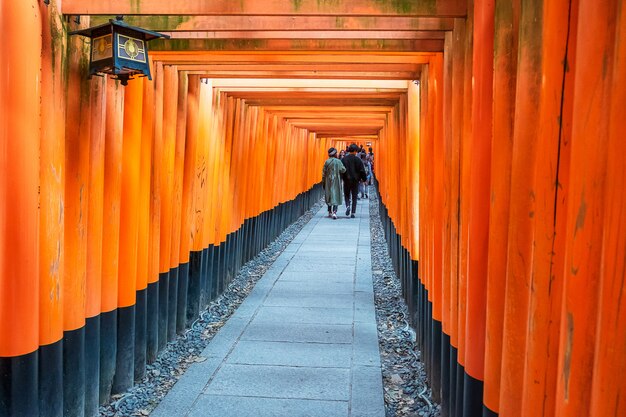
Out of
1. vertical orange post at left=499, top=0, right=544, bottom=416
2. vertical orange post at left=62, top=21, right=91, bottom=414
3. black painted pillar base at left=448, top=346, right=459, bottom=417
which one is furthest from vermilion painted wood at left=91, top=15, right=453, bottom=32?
black painted pillar base at left=448, top=346, right=459, bottom=417

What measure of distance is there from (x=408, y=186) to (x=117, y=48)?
4.03 metres

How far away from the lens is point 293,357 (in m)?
5.58

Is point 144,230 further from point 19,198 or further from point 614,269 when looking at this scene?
point 614,269

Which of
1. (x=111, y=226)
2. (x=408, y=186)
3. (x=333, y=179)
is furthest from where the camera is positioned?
(x=333, y=179)

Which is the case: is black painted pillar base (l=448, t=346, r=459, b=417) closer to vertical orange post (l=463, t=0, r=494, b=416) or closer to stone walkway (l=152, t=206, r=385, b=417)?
vertical orange post (l=463, t=0, r=494, b=416)

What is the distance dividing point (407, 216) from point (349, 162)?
396 inches

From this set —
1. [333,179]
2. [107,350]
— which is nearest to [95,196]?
[107,350]

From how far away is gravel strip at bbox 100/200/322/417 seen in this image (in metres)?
4.52

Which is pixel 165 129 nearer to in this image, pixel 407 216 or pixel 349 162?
pixel 407 216

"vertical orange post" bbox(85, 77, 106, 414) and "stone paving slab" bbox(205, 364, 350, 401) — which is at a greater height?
"vertical orange post" bbox(85, 77, 106, 414)

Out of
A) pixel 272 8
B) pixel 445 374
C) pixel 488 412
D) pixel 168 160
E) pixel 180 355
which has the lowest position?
pixel 180 355

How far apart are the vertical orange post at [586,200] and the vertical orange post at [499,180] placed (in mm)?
775

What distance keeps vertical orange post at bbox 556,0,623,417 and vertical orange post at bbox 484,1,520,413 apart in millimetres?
775

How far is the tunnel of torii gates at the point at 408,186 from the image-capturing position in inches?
67.6
